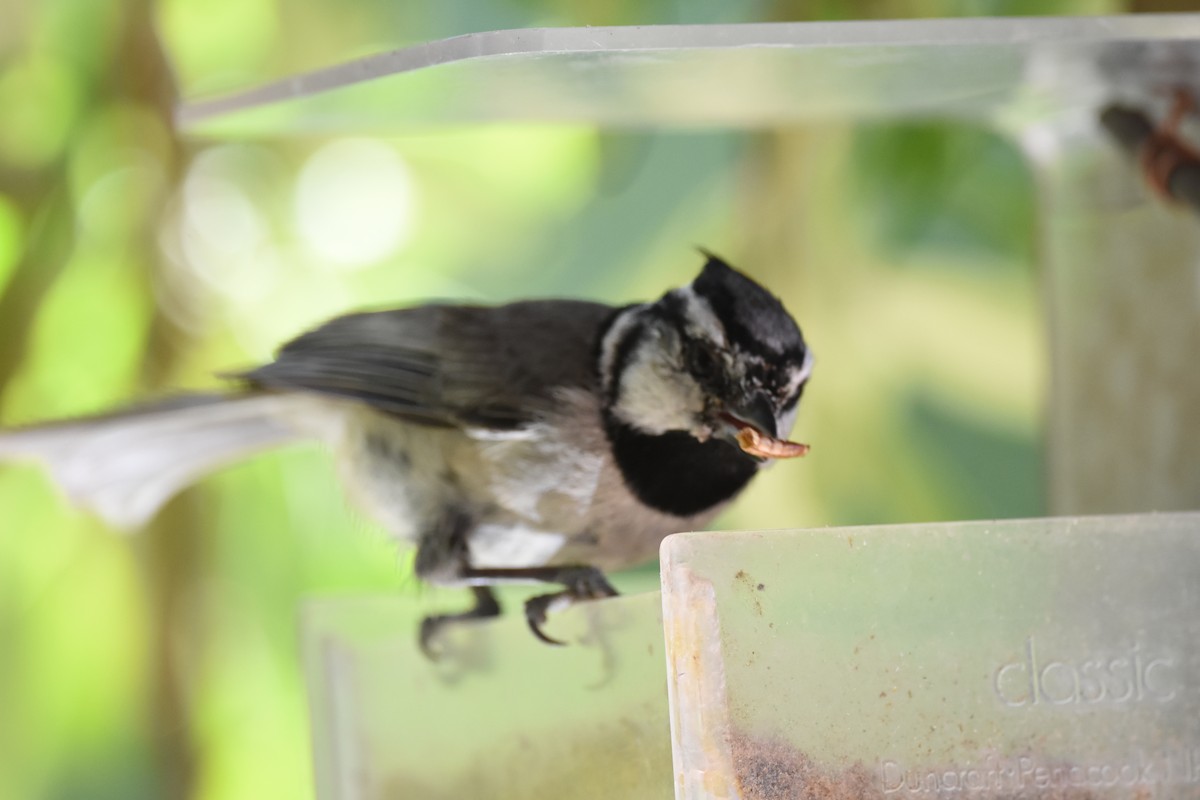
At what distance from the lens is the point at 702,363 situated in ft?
3.19

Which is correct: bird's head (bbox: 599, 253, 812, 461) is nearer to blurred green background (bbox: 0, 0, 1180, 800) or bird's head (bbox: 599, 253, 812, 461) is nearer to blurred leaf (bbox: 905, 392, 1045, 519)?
blurred green background (bbox: 0, 0, 1180, 800)

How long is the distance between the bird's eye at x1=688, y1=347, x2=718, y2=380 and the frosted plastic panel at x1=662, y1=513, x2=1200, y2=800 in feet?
0.91

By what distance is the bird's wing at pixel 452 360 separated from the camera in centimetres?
109

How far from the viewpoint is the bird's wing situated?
1.09 m

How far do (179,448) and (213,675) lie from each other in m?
0.43

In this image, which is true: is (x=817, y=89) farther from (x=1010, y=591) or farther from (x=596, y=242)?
(x=596, y=242)

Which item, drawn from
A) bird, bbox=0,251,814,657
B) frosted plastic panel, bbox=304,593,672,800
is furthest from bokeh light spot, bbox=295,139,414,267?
frosted plastic panel, bbox=304,593,672,800

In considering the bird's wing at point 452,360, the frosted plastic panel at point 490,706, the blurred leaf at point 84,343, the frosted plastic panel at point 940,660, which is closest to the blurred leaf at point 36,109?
the blurred leaf at point 84,343

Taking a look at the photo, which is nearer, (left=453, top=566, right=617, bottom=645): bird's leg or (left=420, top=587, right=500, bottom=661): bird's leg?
(left=453, top=566, right=617, bottom=645): bird's leg

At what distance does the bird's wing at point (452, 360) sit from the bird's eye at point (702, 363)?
119 mm

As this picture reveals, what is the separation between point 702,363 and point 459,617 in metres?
0.30

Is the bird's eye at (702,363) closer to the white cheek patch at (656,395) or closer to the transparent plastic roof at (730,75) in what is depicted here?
the white cheek patch at (656,395)

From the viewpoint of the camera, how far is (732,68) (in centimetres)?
98

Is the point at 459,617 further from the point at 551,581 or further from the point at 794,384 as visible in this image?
the point at 794,384
